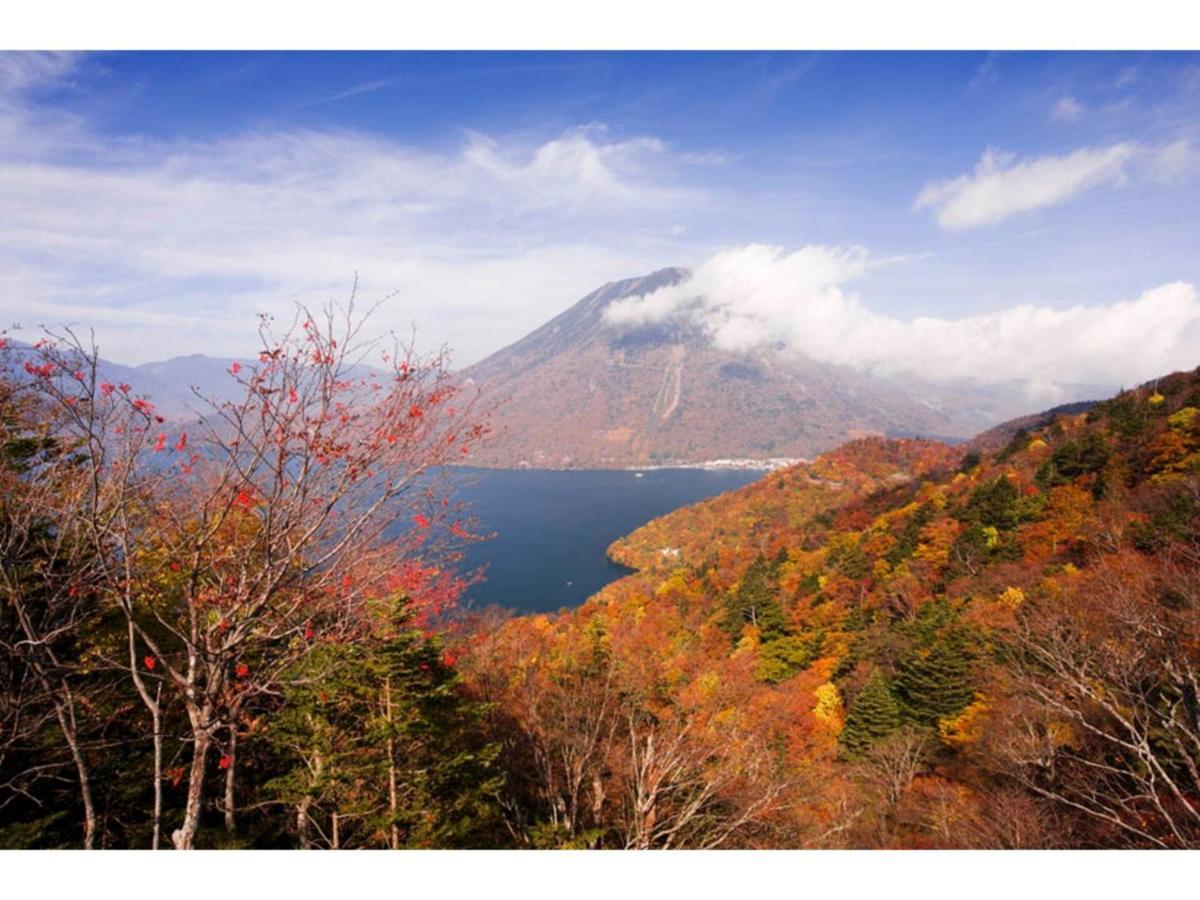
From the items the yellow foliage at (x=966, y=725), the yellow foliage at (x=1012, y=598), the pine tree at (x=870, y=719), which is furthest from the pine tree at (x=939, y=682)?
the yellow foliage at (x=1012, y=598)

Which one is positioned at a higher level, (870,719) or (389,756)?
(389,756)

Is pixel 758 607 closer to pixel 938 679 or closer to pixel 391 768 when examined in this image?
pixel 938 679

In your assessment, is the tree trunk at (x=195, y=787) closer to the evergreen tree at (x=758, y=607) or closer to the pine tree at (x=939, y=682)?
the pine tree at (x=939, y=682)

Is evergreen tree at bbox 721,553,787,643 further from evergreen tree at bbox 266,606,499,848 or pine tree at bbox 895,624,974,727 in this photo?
evergreen tree at bbox 266,606,499,848

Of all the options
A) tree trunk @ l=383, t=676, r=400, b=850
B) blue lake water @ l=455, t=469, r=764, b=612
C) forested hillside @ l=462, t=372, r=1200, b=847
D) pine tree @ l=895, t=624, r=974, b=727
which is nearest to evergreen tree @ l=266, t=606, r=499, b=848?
tree trunk @ l=383, t=676, r=400, b=850

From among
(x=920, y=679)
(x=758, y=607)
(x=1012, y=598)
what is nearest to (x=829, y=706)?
(x=920, y=679)

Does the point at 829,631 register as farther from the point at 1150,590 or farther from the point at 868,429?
the point at 868,429
